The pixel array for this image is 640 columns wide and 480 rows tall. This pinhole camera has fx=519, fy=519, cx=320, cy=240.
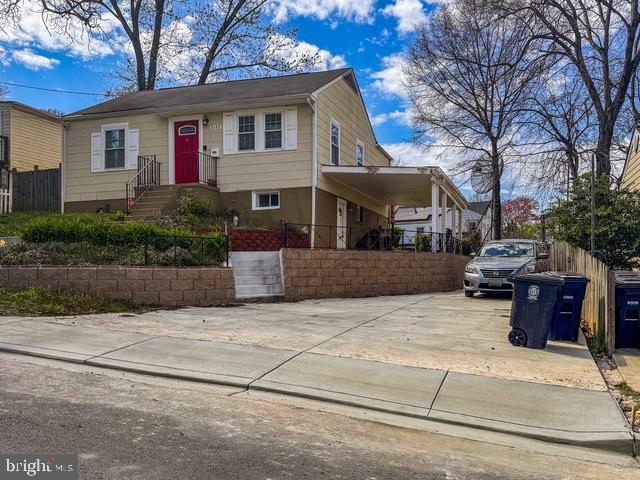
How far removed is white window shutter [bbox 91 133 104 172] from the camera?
19.2 metres

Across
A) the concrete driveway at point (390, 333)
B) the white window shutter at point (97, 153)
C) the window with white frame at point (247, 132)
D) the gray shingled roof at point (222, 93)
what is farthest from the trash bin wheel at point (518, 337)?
the white window shutter at point (97, 153)

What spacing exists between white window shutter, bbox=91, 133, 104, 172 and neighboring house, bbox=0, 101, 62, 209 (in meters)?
5.54

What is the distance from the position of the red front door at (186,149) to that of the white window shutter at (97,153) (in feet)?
10.2

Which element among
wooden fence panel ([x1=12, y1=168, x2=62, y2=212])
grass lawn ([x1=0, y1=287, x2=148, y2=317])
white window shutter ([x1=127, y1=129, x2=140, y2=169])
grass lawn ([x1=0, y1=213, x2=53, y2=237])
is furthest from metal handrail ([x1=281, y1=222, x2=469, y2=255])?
wooden fence panel ([x1=12, y1=168, x2=62, y2=212])

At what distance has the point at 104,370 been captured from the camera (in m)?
6.22

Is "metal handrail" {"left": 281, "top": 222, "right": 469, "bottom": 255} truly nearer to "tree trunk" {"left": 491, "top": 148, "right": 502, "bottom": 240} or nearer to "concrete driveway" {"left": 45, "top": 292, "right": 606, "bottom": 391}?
"concrete driveway" {"left": 45, "top": 292, "right": 606, "bottom": 391}

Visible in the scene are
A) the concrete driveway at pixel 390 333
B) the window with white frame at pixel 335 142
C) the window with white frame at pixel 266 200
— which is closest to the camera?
the concrete driveway at pixel 390 333

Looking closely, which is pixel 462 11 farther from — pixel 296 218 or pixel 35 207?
pixel 35 207

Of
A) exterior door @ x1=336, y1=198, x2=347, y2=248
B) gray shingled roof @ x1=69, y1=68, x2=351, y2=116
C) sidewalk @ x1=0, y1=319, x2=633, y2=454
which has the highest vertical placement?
gray shingled roof @ x1=69, y1=68, x2=351, y2=116

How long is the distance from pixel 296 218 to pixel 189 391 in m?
11.9

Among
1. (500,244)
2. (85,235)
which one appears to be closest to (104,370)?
(85,235)

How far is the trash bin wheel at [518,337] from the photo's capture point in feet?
25.7

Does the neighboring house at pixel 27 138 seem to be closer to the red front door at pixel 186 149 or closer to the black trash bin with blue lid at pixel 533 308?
the red front door at pixel 186 149
